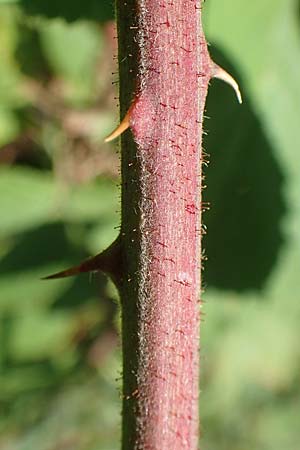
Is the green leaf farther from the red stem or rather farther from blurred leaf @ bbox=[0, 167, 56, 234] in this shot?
the red stem

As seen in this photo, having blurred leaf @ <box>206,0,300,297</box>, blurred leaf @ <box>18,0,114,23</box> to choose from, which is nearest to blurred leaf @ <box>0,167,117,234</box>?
blurred leaf @ <box>206,0,300,297</box>

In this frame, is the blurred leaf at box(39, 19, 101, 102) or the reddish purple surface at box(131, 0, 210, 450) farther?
the blurred leaf at box(39, 19, 101, 102)

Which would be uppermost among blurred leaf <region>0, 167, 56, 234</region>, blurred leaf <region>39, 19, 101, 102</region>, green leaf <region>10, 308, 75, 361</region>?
blurred leaf <region>39, 19, 101, 102</region>

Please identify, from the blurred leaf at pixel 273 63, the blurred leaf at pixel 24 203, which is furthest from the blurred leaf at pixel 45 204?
the blurred leaf at pixel 273 63

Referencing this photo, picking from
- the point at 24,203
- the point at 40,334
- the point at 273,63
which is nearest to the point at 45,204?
the point at 24,203

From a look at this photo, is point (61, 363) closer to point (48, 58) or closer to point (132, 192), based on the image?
point (48, 58)

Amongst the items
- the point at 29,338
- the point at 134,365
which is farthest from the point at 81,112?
the point at 134,365
